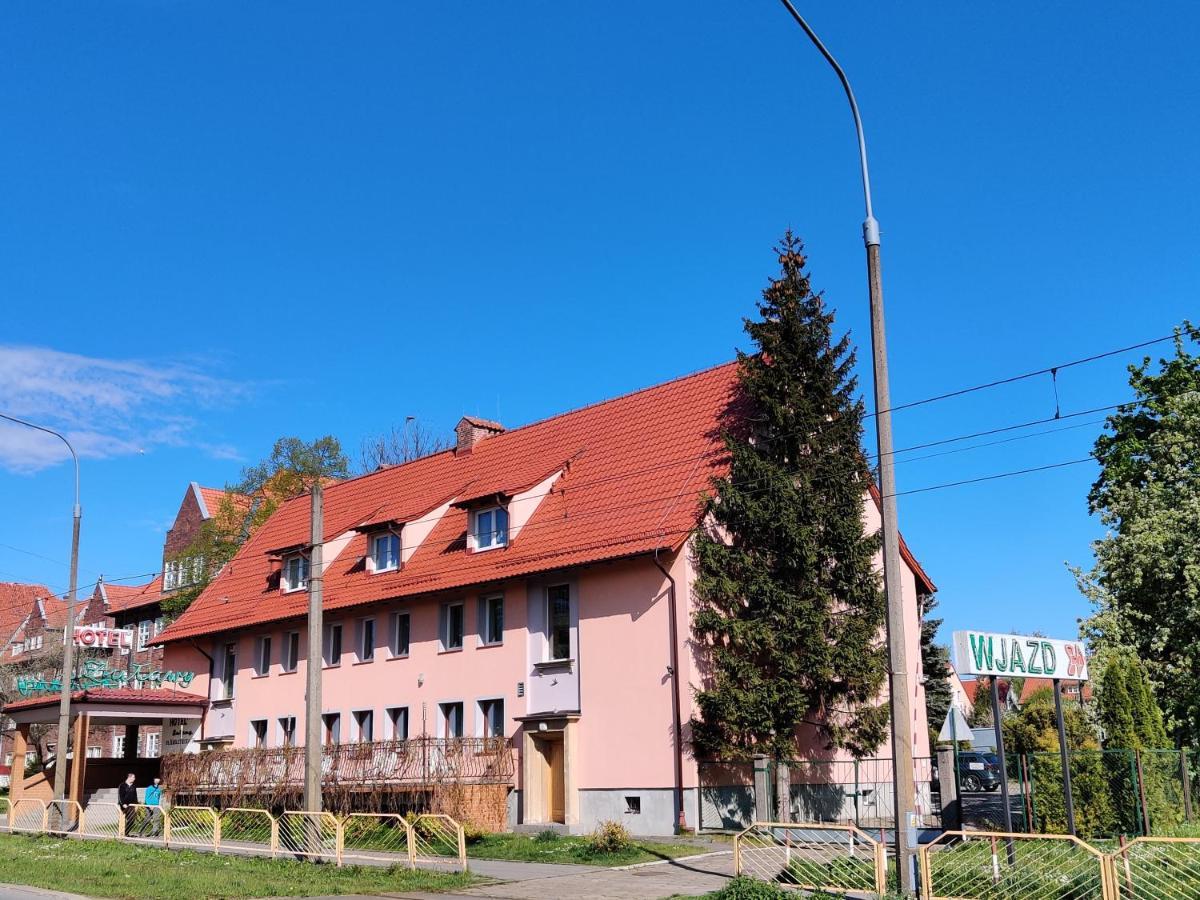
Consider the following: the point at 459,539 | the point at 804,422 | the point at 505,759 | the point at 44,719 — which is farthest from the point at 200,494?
the point at 804,422

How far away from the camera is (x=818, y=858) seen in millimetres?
16484

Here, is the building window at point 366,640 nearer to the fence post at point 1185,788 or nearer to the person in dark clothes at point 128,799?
the person in dark clothes at point 128,799

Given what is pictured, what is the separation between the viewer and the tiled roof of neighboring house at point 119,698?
34.2 m

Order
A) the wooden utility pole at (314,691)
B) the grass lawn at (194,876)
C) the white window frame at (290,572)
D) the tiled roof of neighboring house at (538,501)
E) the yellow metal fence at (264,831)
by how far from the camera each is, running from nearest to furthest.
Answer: the grass lawn at (194,876)
the yellow metal fence at (264,831)
the wooden utility pole at (314,691)
the tiled roof of neighboring house at (538,501)
the white window frame at (290,572)

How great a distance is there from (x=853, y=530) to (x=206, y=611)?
2453 cm

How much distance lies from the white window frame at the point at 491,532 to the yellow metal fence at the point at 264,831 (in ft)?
27.2

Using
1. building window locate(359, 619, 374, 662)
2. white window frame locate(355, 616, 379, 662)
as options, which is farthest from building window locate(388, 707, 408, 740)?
building window locate(359, 619, 374, 662)

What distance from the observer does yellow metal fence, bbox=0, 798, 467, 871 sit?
20.3 metres

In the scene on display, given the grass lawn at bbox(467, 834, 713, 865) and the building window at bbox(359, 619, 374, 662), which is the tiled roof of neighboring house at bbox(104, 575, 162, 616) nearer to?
the building window at bbox(359, 619, 374, 662)

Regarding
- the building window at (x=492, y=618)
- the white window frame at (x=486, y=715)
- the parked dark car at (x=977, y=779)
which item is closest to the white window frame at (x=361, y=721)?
the white window frame at (x=486, y=715)

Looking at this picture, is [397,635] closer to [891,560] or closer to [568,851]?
[568,851]

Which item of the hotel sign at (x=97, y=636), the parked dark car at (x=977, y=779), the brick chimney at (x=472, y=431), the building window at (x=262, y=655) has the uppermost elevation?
the brick chimney at (x=472, y=431)

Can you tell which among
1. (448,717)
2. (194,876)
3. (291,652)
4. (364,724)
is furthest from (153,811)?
(194,876)

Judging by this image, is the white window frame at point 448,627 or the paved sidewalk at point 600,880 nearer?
the paved sidewalk at point 600,880
